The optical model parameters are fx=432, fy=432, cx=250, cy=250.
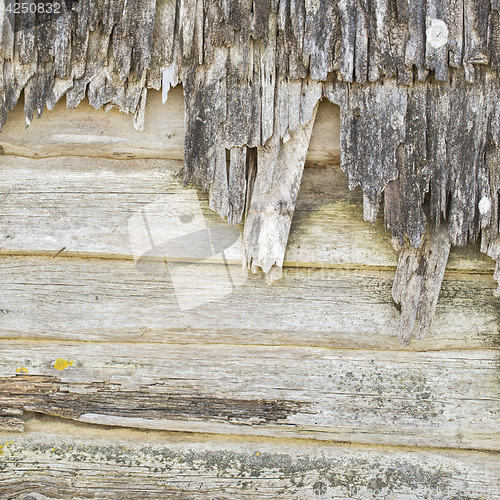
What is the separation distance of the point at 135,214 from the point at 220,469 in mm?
950

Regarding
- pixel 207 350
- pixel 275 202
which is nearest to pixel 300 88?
pixel 275 202

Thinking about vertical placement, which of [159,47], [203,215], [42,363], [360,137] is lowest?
[42,363]

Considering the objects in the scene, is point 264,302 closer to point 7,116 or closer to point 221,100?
point 221,100

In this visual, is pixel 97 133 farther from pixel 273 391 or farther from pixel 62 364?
pixel 273 391

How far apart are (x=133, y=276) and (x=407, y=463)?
45.8 inches

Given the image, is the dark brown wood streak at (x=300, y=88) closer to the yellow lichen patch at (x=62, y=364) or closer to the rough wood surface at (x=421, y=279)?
the rough wood surface at (x=421, y=279)

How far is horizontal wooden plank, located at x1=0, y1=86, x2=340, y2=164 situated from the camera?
155 centimetres

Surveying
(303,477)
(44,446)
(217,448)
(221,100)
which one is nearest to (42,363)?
(44,446)

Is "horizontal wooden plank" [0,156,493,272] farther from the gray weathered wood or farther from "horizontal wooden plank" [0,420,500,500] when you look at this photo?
"horizontal wooden plank" [0,420,500,500]

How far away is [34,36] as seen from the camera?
148 centimetres

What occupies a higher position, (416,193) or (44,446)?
(416,193)

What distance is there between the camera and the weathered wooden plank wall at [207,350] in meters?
1.50

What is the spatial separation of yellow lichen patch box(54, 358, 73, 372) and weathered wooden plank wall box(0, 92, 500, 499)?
1 centimetres

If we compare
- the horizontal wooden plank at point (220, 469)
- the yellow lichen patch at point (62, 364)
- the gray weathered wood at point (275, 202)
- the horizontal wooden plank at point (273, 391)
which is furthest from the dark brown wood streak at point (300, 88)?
the yellow lichen patch at point (62, 364)
